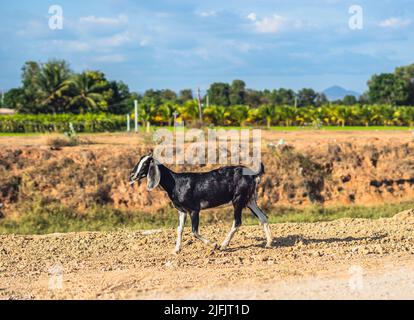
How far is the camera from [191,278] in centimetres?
965

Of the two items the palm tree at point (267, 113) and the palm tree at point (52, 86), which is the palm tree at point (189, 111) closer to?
the palm tree at point (267, 113)

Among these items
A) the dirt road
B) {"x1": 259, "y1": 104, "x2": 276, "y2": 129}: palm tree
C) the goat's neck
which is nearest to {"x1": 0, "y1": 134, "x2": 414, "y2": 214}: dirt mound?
the dirt road

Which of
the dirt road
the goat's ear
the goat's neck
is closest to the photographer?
the dirt road

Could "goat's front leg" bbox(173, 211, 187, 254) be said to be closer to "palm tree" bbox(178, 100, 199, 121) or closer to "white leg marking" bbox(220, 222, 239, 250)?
"white leg marking" bbox(220, 222, 239, 250)

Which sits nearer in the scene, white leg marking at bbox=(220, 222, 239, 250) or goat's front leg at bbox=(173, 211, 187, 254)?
goat's front leg at bbox=(173, 211, 187, 254)

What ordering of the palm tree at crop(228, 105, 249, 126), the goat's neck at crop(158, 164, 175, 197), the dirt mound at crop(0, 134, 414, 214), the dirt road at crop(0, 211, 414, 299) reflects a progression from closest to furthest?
the dirt road at crop(0, 211, 414, 299)
the goat's neck at crop(158, 164, 175, 197)
the dirt mound at crop(0, 134, 414, 214)
the palm tree at crop(228, 105, 249, 126)

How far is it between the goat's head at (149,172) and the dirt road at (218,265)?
1.28m

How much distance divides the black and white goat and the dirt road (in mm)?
692

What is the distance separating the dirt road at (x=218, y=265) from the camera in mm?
8703

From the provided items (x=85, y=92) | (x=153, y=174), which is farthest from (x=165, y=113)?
(x=153, y=174)

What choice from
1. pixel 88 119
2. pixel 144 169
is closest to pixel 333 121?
pixel 88 119

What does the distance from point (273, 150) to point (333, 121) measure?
3479 centimetres

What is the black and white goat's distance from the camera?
38.2 feet

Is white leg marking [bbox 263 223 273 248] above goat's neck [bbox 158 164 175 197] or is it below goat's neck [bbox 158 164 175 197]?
below
